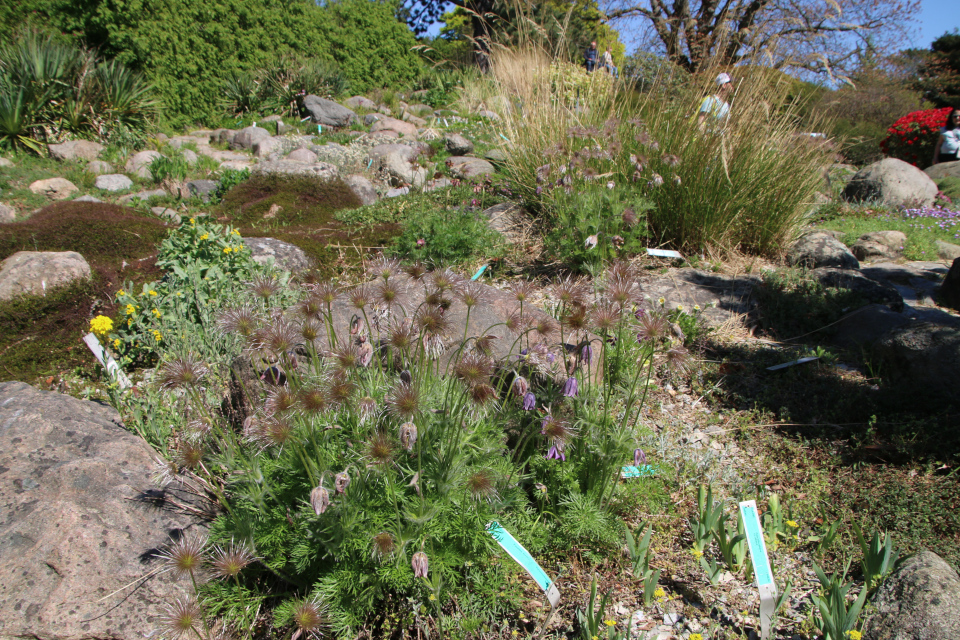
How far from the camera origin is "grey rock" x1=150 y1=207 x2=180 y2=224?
22.5ft

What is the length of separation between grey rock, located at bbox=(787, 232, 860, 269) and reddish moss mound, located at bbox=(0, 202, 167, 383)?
21.0ft

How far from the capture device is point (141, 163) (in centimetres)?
962

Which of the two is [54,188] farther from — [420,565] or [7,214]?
[420,565]

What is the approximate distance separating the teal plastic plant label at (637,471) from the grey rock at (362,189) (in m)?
6.04

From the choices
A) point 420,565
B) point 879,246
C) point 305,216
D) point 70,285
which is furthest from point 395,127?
point 420,565

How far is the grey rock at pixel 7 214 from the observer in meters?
7.21

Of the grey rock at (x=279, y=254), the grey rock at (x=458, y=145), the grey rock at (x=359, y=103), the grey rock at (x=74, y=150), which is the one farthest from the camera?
the grey rock at (x=359, y=103)

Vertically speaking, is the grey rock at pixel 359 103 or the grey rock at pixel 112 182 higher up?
the grey rock at pixel 359 103

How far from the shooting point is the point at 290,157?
9.58 m

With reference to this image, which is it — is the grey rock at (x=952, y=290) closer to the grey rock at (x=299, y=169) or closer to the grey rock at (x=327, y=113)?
the grey rock at (x=299, y=169)

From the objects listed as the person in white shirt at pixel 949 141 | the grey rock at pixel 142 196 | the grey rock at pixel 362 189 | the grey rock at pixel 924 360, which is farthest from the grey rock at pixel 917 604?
A: the person in white shirt at pixel 949 141

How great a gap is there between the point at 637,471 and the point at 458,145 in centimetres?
886

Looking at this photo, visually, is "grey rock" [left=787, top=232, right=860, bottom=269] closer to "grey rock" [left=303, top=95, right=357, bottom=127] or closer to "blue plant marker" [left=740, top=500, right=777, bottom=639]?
"blue plant marker" [left=740, top=500, right=777, bottom=639]

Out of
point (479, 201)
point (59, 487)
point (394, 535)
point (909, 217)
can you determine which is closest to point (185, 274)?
point (59, 487)
